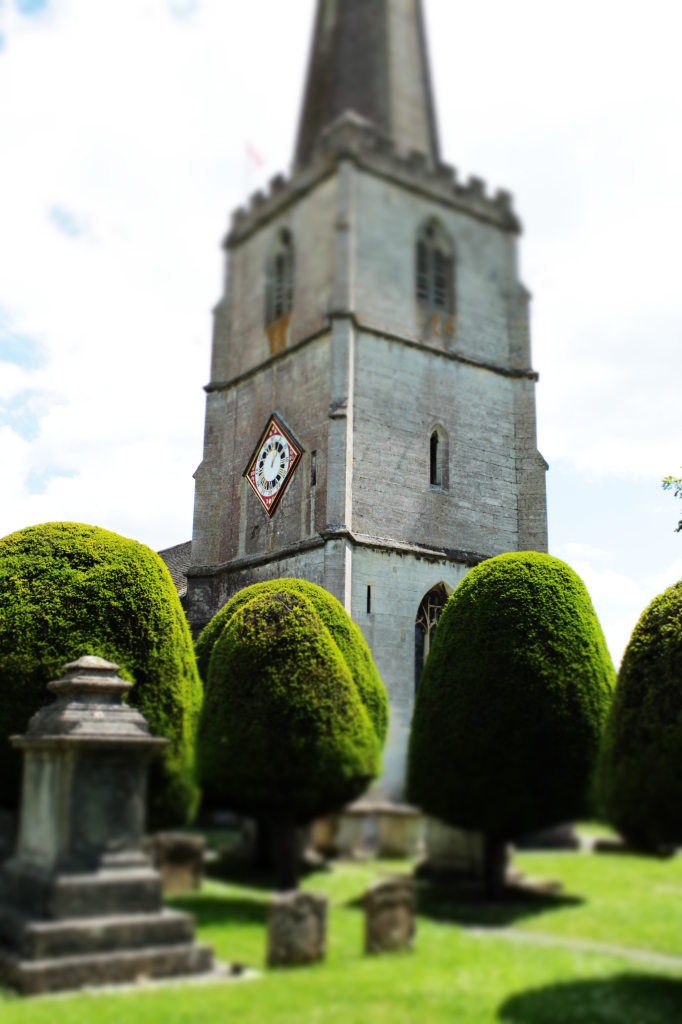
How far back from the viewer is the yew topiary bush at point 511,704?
7.10 m

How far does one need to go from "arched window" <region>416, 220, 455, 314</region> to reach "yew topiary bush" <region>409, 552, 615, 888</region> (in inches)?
549

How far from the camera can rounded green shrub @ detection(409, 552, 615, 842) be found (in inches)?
281

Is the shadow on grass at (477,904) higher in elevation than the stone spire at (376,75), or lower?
lower

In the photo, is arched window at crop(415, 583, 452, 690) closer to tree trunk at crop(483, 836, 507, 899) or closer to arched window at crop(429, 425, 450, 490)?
arched window at crop(429, 425, 450, 490)

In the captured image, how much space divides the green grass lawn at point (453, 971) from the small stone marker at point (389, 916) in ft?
0.24

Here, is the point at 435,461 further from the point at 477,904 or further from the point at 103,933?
the point at 103,933

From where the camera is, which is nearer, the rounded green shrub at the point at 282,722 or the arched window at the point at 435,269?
the rounded green shrub at the point at 282,722

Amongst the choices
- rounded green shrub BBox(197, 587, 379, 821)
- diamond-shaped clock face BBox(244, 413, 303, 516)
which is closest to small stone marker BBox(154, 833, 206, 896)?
rounded green shrub BBox(197, 587, 379, 821)

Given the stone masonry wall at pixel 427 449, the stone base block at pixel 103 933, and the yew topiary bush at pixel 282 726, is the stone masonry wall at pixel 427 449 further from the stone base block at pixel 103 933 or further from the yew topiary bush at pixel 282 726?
the stone base block at pixel 103 933

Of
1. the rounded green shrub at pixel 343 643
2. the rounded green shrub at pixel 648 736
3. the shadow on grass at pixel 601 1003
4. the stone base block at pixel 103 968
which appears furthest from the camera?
the rounded green shrub at pixel 343 643

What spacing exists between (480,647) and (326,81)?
67.5ft

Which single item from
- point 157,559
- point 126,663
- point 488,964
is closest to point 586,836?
point 488,964

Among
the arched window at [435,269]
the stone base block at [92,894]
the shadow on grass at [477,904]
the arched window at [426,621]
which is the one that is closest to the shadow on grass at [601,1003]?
the shadow on grass at [477,904]

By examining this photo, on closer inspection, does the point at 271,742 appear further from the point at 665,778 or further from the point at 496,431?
the point at 496,431
